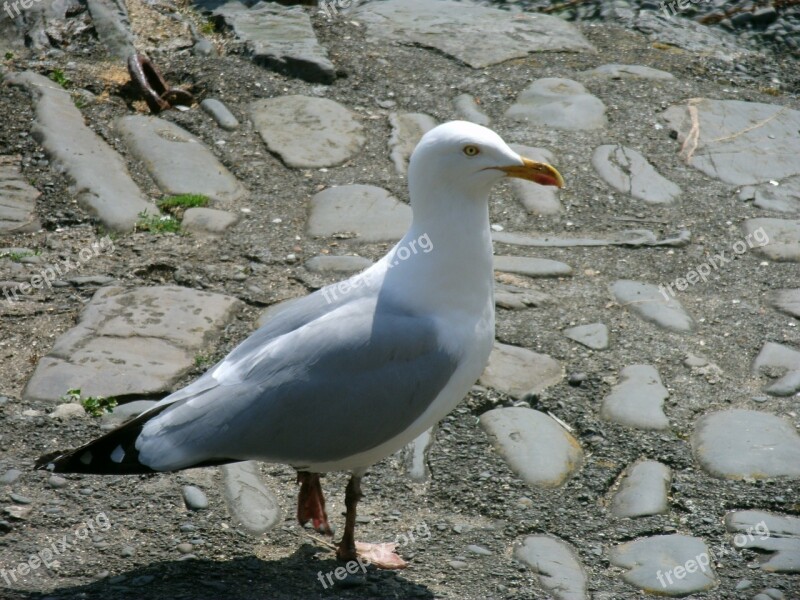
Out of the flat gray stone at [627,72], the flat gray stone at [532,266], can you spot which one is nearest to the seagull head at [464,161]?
the flat gray stone at [532,266]

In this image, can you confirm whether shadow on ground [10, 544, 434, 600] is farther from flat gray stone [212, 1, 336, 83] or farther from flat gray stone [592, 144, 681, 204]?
flat gray stone [212, 1, 336, 83]

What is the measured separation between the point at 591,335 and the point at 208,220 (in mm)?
2031

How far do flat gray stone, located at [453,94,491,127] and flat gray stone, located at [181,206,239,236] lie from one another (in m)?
1.68

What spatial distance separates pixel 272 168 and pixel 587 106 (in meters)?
2.05

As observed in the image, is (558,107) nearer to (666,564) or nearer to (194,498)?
Answer: (666,564)

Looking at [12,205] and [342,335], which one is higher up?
[342,335]

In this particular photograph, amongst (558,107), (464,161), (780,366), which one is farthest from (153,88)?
(780,366)

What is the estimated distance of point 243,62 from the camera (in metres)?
6.87

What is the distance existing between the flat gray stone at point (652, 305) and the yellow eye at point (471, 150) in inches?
72.3

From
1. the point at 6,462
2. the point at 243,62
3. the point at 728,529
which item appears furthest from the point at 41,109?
the point at 728,529

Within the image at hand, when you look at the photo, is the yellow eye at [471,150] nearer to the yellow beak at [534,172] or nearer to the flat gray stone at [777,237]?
the yellow beak at [534,172]

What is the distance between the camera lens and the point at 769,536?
144 inches

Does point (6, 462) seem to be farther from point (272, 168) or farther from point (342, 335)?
point (272, 168)

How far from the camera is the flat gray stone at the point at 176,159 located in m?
5.69
